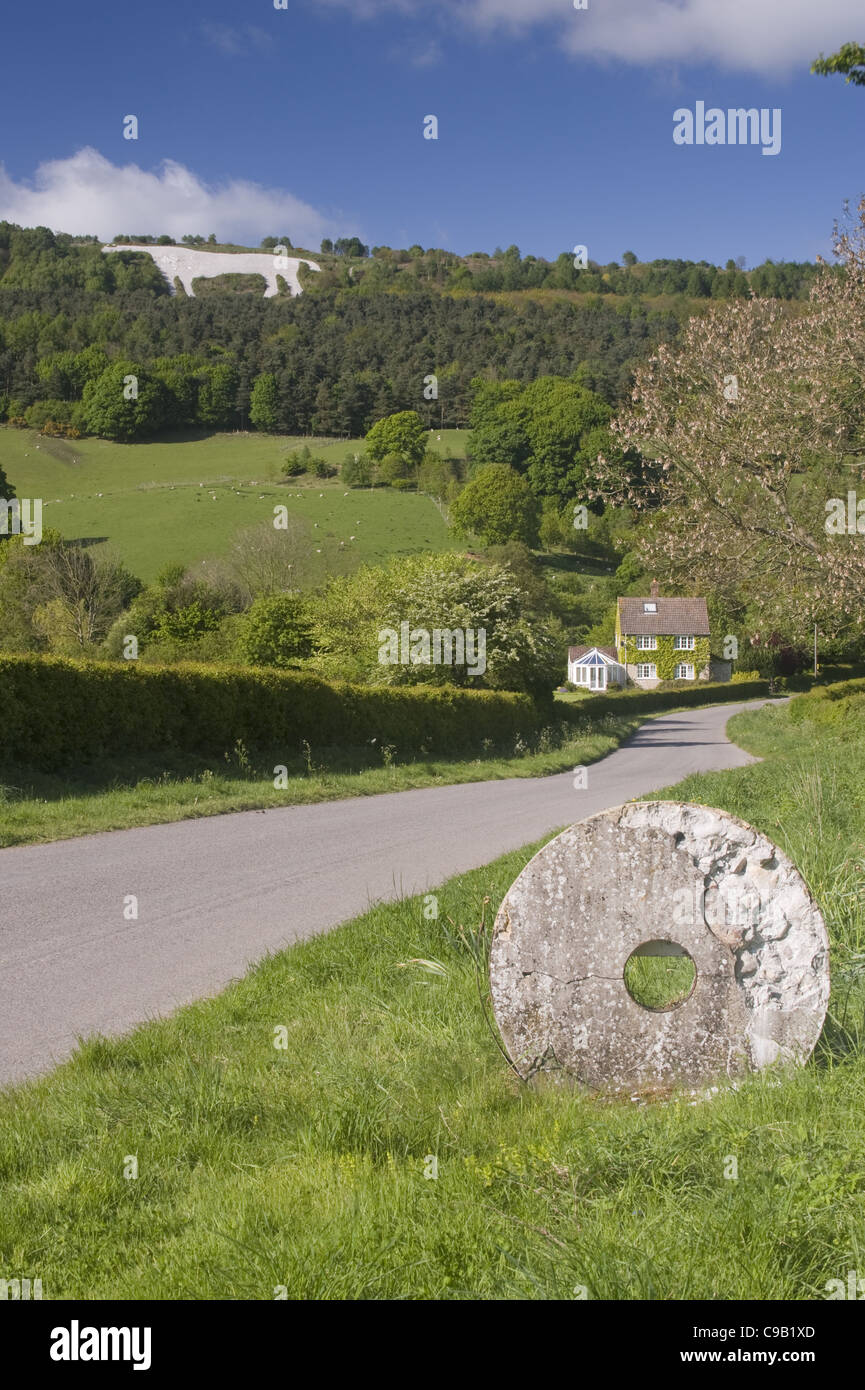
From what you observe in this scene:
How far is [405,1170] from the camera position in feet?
10.9

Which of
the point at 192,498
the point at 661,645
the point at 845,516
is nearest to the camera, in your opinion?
the point at 845,516

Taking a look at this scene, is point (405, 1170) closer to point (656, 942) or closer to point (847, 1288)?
point (847, 1288)

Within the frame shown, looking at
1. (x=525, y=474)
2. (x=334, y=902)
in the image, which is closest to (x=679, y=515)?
(x=334, y=902)

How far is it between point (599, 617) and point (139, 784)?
228ft

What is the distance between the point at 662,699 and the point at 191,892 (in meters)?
52.5

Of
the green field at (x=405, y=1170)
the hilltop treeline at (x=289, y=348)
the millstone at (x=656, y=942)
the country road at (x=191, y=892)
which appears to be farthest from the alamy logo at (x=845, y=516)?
the hilltop treeline at (x=289, y=348)

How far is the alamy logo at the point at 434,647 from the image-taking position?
29.2 m

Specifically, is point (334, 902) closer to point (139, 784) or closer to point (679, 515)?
point (139, 784)

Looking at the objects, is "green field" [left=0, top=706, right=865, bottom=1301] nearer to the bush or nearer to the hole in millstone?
the hole in millstone

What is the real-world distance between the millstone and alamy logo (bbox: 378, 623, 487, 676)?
24.7 m

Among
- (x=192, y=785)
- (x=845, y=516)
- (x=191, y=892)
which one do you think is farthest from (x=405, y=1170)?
(x=845, y=516)
